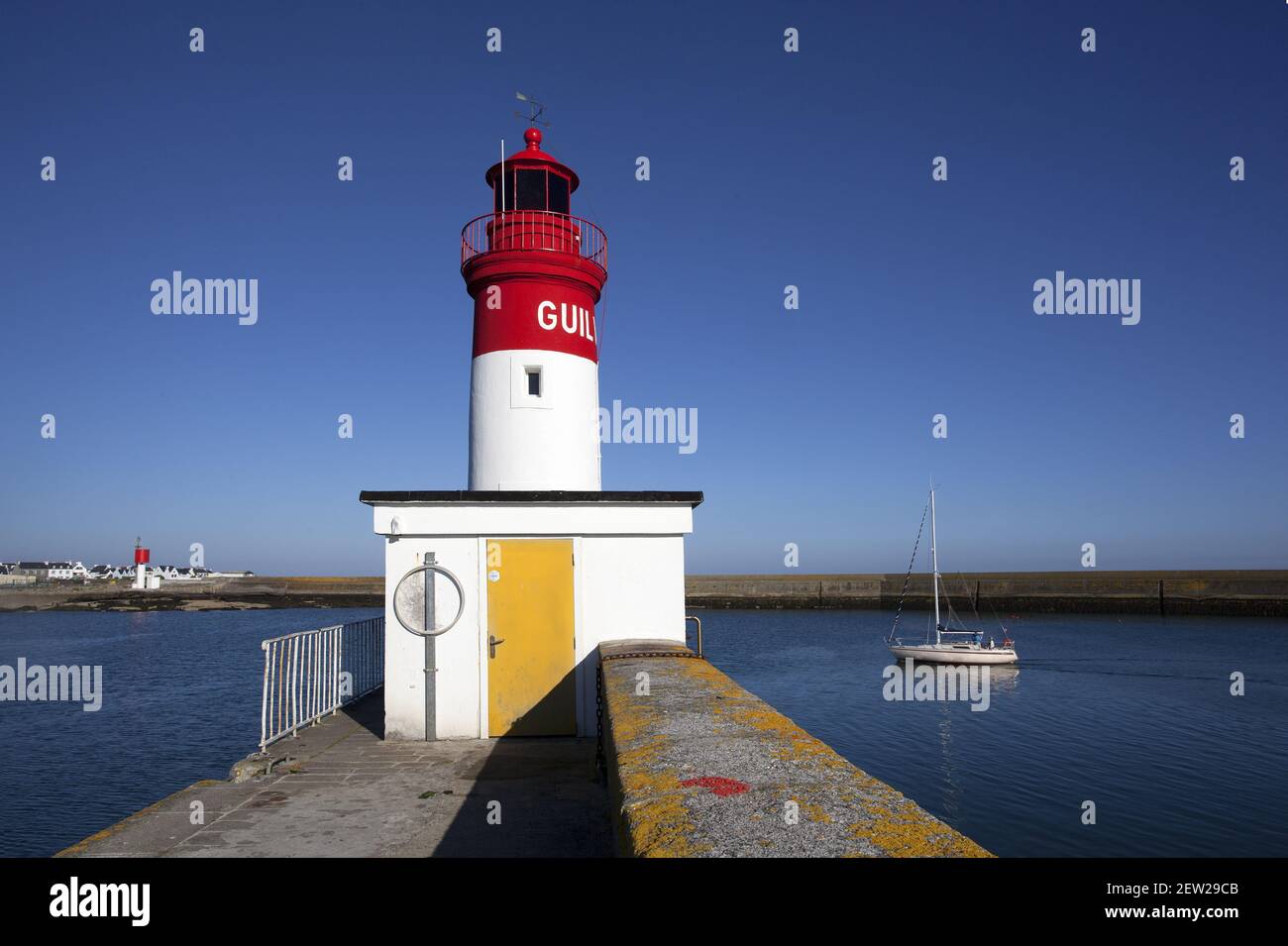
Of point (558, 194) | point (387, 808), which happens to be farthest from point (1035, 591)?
point (387, 808)

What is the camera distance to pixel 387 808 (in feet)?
22.2

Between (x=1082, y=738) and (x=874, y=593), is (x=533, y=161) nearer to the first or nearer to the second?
(x=1082, y=738)

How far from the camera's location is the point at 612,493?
1017 centimetres

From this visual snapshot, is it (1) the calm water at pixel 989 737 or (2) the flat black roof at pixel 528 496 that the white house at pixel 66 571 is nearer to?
(1) the calm water at pixel 989 737

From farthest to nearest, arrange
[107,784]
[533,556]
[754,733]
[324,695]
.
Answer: [107,784] < [324,695] < [533,556] < [754,733]

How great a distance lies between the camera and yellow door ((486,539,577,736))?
9914mm

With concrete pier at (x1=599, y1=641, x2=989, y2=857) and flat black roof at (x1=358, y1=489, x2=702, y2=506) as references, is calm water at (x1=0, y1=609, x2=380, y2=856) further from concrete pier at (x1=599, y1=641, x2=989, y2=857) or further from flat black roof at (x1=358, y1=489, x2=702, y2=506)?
concrete pier at (x1=599, y1=641, x2=989, y2=857)

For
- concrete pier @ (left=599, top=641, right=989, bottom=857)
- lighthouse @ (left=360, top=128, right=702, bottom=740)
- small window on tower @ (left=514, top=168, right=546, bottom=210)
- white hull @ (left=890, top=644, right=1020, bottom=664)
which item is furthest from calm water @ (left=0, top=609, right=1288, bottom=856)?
small window on tower @ (left=514, top=168, right=546, bottom=210)

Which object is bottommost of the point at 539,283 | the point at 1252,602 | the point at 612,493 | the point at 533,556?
the point at 1252,602

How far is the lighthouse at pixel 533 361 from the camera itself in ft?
42.9

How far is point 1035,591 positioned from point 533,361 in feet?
189
